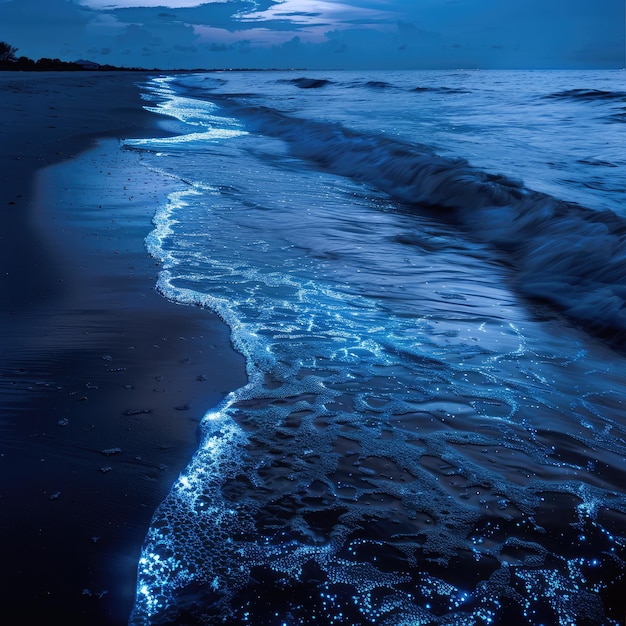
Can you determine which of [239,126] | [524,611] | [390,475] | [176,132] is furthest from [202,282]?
[239,126]

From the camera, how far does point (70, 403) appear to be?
2.38 m

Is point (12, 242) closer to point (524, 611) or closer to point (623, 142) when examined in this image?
point (524, 611)

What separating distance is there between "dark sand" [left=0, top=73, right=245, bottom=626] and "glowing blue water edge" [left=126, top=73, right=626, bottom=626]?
0.39 feet

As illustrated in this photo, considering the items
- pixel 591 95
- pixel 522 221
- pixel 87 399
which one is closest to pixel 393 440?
pixel 87 399

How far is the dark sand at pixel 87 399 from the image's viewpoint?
5.11 feet

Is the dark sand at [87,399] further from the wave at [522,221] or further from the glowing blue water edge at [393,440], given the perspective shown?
the wave at [522,221]

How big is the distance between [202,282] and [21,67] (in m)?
56.8

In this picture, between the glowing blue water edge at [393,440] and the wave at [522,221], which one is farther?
the wave at [522,221]

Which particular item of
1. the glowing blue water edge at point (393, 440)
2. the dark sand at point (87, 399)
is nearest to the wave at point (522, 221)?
the glowing blue water edge at point (393, 440)

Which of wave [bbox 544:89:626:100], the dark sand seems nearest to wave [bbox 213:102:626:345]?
the dark sand

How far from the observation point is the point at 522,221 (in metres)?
6.43

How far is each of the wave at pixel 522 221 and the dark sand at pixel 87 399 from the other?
265 cm

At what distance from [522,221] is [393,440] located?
193 inches

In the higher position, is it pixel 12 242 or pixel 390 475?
pixel 12 242
